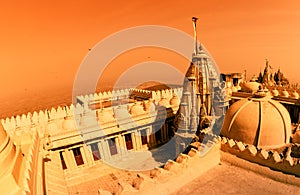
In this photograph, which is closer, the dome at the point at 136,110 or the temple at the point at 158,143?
the temple at the point at 158,143

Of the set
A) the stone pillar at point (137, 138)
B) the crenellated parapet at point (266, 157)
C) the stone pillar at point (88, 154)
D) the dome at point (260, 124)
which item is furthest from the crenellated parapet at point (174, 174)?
the stone pillar at point (137, 138)

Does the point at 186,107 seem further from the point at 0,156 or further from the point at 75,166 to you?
the point at 0,156

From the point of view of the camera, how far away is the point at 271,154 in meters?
11.0

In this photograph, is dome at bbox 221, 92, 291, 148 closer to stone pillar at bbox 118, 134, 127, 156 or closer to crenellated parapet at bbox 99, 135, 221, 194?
crenellated parapet at bbox 99, 135, 221, 194

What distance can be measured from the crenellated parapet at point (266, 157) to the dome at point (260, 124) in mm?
1207

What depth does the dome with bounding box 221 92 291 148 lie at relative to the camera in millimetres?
13188

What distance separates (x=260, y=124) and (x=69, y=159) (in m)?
17.1

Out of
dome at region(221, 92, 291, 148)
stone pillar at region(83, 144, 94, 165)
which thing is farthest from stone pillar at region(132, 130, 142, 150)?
dome at region(221, 92, 291, 148)

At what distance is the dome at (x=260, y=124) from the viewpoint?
1319cm

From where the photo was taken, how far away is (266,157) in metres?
11.0

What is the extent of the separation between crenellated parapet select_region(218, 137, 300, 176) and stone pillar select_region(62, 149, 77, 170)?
14336 mm

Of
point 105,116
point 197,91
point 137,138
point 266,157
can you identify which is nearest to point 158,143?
point 137,138

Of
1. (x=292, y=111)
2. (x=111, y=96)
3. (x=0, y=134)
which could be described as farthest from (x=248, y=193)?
(x=111, y=96)

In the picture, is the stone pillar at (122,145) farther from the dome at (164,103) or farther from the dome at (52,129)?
the dome at (52,129)
